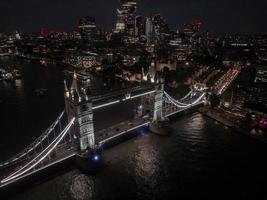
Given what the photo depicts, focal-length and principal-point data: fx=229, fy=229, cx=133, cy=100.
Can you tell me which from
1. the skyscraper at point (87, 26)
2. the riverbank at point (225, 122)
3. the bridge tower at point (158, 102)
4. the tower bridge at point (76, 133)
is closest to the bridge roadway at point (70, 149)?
the tower bridge at point (76, 133)

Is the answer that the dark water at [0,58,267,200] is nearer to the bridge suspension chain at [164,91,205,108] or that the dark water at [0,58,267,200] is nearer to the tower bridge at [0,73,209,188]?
the tower bridge at [0,73,209,188]

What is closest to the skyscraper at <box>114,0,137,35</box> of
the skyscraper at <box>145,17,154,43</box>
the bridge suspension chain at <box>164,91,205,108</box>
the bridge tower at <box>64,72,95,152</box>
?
the skyscraper at <box>145,17,154,43</box>

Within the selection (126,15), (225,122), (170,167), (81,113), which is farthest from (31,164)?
(126,15)

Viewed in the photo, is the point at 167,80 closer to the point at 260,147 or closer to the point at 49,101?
the point at 49,101

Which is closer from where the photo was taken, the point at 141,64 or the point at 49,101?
the point at 49,101

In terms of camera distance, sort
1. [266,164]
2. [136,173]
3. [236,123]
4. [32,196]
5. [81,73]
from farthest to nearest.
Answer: [81,73]
[236,123]
[266,164]
[136,173]
[32,196]

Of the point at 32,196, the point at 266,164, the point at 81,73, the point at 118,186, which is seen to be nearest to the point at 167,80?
the point at 81,73
